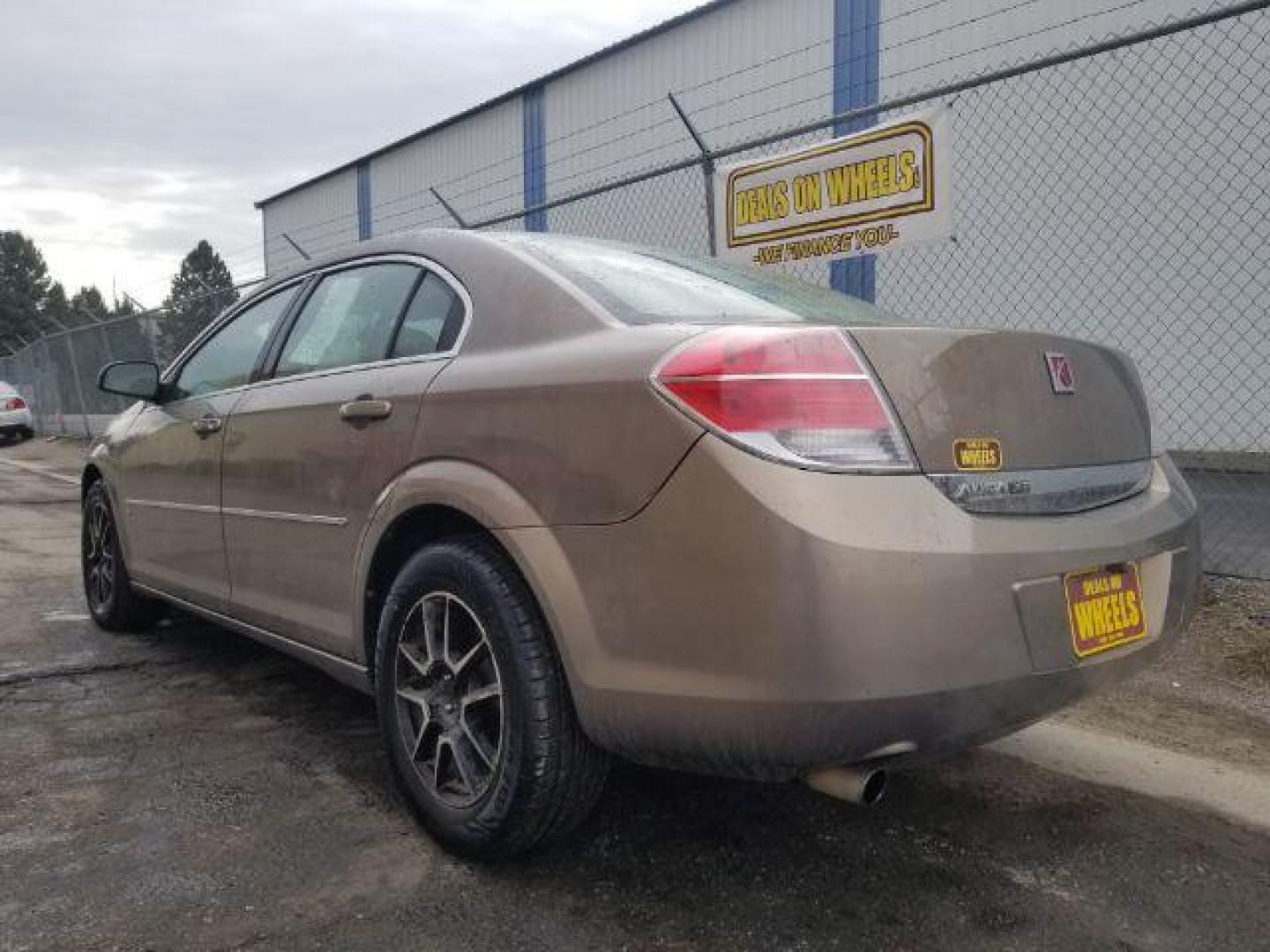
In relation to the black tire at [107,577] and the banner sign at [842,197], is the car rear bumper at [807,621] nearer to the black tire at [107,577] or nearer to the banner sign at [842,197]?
the black tire at [107,577]

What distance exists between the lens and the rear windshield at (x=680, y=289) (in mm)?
2361

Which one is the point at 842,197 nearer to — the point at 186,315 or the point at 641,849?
the point at 641,849

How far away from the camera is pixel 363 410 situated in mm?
2775

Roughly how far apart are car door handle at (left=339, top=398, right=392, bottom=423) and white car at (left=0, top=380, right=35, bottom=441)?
19517 millimetres

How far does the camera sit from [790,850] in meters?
2.50

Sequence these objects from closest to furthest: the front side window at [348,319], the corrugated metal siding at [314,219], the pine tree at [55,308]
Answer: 1. the front side window at [348,319]
2. the corrugated metal siding at [314,219]
3. the pine tree at [55,308]

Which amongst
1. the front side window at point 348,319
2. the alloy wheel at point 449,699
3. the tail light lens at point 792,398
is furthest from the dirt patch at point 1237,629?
the front side window at point 348,319

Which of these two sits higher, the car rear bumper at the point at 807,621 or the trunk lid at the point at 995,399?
the trunk lid at the point at 995,399

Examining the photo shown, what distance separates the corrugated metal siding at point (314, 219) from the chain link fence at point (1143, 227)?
1258 centimetres

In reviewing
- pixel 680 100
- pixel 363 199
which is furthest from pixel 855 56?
pixel 363 199

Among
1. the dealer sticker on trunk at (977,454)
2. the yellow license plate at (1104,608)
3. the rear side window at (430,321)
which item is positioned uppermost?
the rear side window at (430,321)

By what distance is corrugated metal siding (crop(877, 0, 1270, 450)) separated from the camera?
28.0 feet

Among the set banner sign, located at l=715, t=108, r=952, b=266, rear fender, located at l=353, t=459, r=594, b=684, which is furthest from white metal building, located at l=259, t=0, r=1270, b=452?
rear fender, located at l=353, t=459, r=594, b=684

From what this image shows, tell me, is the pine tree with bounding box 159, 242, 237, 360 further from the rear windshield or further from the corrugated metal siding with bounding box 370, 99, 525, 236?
the rear windshield
